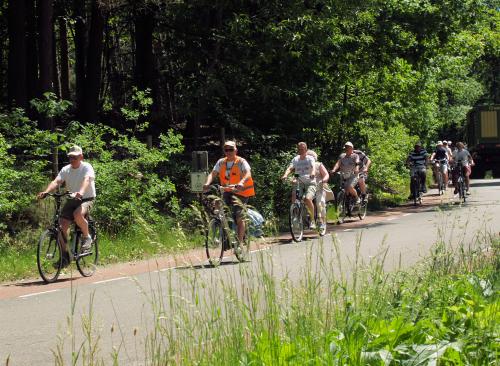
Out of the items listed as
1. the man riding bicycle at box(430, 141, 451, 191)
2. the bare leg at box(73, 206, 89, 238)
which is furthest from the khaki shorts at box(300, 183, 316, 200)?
the man riding bicycle at box(430, 141, 451, 191)

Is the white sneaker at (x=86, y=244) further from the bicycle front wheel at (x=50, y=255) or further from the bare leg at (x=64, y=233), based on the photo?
the bicycle front wheel at (x=50, y=255)

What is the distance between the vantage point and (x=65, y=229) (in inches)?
508

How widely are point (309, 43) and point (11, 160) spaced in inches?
365

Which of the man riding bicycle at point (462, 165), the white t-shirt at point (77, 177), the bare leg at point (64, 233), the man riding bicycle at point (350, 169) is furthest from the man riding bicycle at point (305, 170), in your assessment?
the man riding bicycle at point (462, 165)

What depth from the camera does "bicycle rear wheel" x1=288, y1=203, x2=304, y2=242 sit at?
16906 millimetres

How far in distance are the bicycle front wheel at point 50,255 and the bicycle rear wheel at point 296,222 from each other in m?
5.41

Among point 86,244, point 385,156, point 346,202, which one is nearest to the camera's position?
point 86,244

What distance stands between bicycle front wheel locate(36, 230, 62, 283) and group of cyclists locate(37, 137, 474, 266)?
0.11 metres

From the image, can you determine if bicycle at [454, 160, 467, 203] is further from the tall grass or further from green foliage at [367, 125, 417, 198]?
the tall grass

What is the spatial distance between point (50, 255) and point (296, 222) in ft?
18.8

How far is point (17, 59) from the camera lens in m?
24.5

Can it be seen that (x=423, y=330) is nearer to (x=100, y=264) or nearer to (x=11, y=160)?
(x=100, y=264)

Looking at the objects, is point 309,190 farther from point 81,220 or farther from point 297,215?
point 81,220

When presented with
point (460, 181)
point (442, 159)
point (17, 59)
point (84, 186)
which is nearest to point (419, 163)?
point (460, 181)
